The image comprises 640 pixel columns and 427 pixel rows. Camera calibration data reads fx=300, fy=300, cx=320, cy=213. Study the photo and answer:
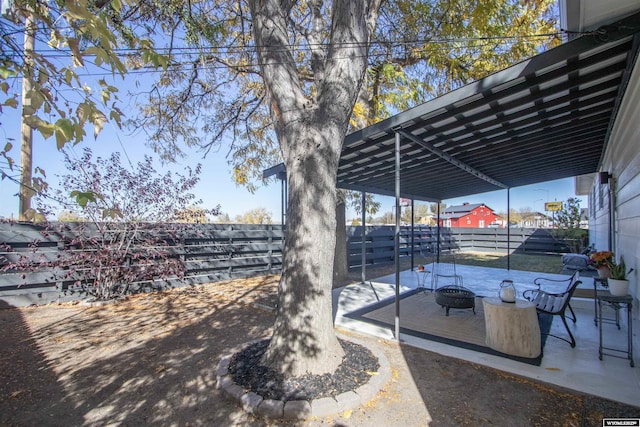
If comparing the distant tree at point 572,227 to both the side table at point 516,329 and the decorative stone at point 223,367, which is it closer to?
the side table at point 516,329

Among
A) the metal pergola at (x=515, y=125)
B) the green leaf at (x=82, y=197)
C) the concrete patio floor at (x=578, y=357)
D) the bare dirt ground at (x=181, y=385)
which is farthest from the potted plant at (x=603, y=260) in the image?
the green leaf at (x=82, y=197)

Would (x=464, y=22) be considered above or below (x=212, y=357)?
above

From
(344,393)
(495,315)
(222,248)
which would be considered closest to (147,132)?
(222,248)

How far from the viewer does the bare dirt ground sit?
7.22 feet

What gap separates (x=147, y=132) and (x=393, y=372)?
24.9ft

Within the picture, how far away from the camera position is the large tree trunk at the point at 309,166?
270 centimetres

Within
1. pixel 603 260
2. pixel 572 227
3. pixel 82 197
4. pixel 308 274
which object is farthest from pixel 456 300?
pixel 572 227

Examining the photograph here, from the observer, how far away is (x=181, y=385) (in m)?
2.66

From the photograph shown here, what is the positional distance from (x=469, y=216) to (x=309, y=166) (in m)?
41.8

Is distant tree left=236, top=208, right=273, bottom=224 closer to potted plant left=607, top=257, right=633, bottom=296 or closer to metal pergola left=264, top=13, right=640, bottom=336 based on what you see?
metal pergola left=264, top=13, right=640, bottom=336

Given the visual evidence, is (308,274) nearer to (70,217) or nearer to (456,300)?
(456,300)

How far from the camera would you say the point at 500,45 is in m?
6.06

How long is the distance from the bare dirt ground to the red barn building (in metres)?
36.5

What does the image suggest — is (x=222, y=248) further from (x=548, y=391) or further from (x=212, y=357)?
(x=548, y=391)
